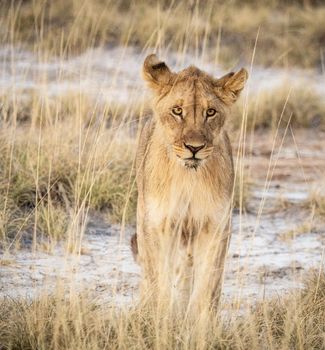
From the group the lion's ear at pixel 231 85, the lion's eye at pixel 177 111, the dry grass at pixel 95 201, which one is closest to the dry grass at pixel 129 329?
the dry grass at pixel 95 201

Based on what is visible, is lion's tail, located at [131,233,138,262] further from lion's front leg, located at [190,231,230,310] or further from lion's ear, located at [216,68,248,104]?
lion's ear, located at [216,68,248,104]

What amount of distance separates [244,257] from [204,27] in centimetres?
980

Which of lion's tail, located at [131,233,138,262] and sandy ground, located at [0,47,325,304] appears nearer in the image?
sandy ground, located at [0,47,325,304]

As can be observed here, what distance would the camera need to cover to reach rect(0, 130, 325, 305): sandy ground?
4566mm

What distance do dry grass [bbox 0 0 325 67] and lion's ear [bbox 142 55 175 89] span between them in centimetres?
824

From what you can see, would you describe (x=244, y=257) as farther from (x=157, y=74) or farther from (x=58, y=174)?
(x=157, y=74)

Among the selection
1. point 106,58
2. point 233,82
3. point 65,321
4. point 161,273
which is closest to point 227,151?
point 233,82

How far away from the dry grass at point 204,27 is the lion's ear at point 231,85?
8.28 metres

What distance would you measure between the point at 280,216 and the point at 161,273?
2.90m

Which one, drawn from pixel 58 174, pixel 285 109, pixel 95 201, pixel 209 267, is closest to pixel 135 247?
pixel 209 267

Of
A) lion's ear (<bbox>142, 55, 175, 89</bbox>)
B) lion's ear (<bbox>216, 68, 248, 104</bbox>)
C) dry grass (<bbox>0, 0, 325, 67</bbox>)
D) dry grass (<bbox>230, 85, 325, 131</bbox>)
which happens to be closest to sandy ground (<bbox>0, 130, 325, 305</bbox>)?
lion's ear (<bbox>216, 68, 248, 104</bbox>)

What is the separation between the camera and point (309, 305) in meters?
4.34

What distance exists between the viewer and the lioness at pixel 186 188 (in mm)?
4219

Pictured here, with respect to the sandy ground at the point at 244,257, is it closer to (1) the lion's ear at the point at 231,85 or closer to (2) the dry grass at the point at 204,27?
(1) the lion's ear at the point at 231,85
